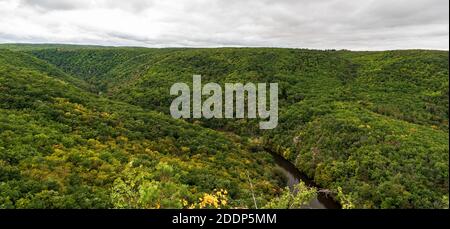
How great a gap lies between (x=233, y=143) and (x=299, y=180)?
33.4 feet

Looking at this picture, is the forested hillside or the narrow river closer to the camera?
the forested hillside

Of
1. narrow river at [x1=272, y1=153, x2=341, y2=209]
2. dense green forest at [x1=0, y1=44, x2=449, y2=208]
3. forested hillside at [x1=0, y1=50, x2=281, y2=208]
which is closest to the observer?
forested hillside at [x1=0, y1=50, x2=281, y2=208]

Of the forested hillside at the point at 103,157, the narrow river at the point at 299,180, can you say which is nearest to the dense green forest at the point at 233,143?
the forested hillside at the point at 103,157

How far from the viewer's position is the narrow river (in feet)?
130

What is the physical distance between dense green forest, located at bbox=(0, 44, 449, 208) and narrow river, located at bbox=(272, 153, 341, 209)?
112 cm

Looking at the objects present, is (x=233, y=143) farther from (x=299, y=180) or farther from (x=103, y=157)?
(x=103, y=157)

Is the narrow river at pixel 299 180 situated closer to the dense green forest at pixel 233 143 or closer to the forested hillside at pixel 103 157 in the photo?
the dense green forest at pixel 233 143

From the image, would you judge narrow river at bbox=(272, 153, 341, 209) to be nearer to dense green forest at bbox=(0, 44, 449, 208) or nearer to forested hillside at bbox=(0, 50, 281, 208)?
dense green forest at bbox=(0, 44, 449, 208)

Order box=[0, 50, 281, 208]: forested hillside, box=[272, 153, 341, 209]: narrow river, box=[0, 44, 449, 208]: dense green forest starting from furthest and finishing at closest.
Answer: box=[272, 153, 341, 209]: narrow river
box=[0, 44, 449, 208]: dense green forest
box=[0, 50, 281, 208]: forested hillside

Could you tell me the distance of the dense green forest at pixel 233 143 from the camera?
757 inches

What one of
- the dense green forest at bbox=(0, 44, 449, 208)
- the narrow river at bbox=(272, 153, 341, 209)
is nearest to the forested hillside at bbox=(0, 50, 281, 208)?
the dense green forest at bbox=(0, 44, 449, 208)

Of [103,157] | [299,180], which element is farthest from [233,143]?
[103,157]
